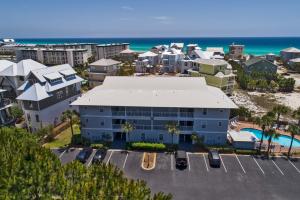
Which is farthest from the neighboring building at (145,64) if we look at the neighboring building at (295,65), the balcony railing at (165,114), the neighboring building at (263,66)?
the neighboring building at (295,65)

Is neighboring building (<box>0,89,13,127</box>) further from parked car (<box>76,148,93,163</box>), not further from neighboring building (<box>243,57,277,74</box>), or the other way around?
neighboring building (<box>243,57,277,74</box>)

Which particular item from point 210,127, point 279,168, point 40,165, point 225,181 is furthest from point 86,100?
point 279,168

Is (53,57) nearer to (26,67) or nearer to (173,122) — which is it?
(26,67)

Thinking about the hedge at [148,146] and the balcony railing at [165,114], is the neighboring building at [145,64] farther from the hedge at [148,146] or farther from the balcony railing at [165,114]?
the hedge at [148,146]

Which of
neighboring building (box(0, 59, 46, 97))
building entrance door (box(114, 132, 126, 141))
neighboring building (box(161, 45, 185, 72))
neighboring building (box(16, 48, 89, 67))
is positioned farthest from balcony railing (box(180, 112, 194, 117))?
neighboring building (box(16, 48, 89, 67))

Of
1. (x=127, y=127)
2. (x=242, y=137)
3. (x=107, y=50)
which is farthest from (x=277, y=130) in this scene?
(x=107, y=50)

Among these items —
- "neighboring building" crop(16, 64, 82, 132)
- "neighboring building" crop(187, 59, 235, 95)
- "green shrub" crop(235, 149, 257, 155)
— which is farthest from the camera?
"neighboring building" crop(187, 59, 235, 95)
